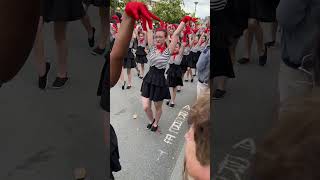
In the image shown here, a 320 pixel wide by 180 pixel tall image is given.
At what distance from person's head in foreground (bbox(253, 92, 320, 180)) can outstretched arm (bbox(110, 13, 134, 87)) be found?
0.61m

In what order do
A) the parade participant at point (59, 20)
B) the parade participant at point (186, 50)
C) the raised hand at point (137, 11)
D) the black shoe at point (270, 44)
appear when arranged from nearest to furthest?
the black shoe at point (270, 44), the parade participant at point (59, 20), the raised hand at point (137, 11), the parade participant at point (186, 50)

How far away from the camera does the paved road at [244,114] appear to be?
701mm

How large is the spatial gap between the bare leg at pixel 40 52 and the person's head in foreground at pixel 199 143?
425 mm

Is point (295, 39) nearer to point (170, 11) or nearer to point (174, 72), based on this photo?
point (174, 72)

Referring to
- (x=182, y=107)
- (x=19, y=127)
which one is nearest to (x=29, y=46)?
(x=19, y=127)

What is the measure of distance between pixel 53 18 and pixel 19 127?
0.93 ft

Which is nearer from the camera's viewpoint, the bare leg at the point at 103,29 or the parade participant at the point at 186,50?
the bare leg at the point at 103,29

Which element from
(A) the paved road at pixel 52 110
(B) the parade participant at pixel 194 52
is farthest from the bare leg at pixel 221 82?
(B) the parade participant at pixel 194 52

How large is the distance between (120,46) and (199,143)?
0.42m

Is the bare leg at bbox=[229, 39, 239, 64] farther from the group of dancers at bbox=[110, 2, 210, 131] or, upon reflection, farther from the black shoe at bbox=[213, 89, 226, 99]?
the group of dancers at bbox=[110, 2, 210, 131]

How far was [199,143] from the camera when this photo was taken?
971mm

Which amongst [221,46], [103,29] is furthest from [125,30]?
[221,46]

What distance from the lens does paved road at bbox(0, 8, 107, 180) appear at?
2.87 feet

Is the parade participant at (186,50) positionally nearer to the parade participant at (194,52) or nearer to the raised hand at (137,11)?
the parade participant at (194,52)
